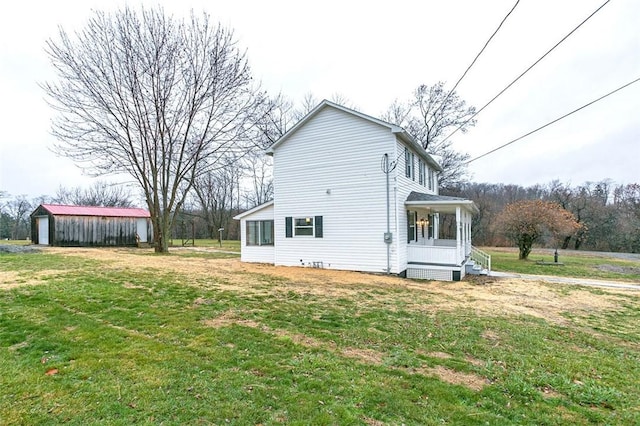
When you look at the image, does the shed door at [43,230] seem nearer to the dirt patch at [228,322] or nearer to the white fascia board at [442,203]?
the dirt patch at [228,322]

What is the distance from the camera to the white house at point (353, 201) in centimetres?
1212

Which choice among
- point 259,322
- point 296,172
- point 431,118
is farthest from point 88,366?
point 431,118

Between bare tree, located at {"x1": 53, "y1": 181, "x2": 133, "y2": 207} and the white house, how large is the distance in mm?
42984

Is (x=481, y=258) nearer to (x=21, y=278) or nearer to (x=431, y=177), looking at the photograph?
(x=431, y=177)

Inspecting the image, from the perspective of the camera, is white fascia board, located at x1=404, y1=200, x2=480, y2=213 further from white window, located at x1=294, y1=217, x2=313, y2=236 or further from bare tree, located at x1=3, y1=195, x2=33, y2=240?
bare tree, located at x1=3, y1=195, x2=33, y2=240

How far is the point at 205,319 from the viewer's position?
19.0 feet

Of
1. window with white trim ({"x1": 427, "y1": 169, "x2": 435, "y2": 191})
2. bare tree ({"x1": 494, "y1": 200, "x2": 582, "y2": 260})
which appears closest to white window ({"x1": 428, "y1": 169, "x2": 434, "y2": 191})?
window with white trim ({"x1": 427, "y1": 169, "x2": 435, "y2": 191})

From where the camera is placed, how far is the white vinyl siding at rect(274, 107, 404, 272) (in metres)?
12.3

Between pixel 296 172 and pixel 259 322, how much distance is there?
909 centimetres

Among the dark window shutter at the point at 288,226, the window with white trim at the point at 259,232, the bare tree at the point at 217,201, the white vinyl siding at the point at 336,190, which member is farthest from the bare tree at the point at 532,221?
the bare tree at the point at 217,201

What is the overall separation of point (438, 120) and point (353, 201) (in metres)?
16.3

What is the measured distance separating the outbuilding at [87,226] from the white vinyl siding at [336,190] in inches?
641

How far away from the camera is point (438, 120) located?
82.2ft

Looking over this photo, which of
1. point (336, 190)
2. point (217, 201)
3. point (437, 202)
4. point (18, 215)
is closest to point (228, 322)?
point (336, 190)
